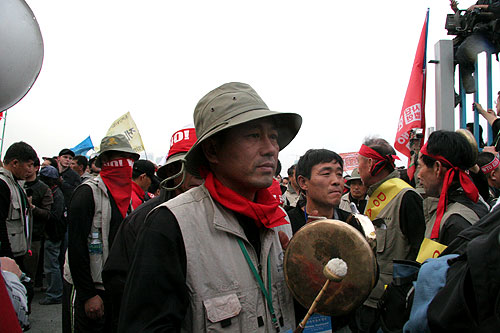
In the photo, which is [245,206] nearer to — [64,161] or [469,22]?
[469,22]

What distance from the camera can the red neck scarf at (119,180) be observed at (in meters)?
3.57

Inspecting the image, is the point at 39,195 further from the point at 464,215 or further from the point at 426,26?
the point at 426,26

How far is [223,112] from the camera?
1647 millimetres

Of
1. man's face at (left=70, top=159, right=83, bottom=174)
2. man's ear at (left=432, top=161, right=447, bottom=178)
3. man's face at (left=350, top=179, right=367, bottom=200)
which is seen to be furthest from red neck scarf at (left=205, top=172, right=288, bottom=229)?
man's face at (left=70, top=159, right=83, bottom=174)

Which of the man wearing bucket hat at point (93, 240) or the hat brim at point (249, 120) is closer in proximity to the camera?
the hat brim at point (249, 120)

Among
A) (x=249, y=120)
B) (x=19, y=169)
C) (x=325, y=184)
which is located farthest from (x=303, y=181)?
(x=19, y=169)

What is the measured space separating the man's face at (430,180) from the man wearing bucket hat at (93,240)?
109 inches

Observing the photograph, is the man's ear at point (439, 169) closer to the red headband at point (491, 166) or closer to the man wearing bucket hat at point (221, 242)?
the man wearing bucket hat at point (221, 242)

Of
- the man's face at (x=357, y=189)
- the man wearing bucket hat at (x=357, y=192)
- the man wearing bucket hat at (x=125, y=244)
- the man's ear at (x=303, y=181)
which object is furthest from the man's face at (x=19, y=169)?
the man's face at (x=357, y=189)

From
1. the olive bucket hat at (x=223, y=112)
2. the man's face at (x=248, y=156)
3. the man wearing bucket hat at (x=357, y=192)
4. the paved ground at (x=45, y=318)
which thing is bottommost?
the paved ground at (x=45, y=318)

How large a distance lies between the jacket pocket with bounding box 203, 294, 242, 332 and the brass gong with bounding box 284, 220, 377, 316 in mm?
270

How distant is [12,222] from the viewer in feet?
14.3

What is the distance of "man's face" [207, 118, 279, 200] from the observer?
1.69 metres

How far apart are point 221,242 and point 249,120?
21.0 inches
